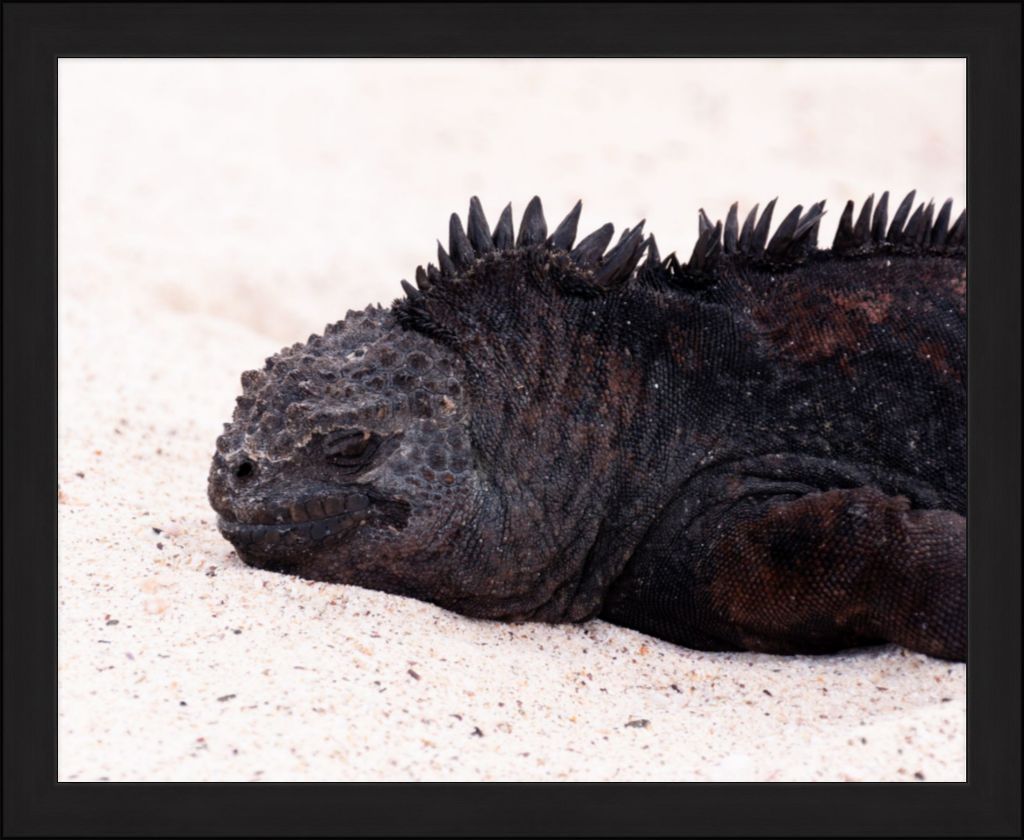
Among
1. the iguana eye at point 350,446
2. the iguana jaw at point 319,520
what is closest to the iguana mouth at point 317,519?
the iguana jaw at point 319,520

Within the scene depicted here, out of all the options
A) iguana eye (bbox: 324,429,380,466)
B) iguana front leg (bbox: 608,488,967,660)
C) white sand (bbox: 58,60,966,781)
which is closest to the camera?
white sand (bbox: 58,60,966,781)

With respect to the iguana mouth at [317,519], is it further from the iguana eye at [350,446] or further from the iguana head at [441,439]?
the iguana eye at [350,446]

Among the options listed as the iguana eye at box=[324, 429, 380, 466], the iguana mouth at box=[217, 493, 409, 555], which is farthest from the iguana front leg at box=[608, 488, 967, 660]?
the iguana eye at box=[324, 429, 380, 466]

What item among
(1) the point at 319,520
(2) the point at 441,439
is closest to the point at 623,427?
(2) the point at 441,439

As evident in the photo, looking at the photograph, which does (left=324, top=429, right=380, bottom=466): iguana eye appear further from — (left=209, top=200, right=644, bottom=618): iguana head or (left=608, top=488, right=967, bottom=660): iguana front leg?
(left=608, top=488, right=967, bottom=660): iguana front leg

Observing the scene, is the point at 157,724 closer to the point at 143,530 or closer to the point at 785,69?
the point at 143,530

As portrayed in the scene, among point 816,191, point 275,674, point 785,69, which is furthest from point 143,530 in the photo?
point 785,69

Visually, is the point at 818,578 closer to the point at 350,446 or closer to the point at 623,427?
the point at 623,427
